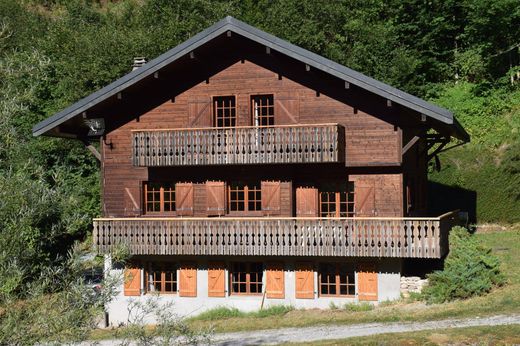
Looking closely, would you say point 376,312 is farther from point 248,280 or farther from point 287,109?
point 287,109

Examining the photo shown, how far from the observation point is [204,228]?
23641 millimetres

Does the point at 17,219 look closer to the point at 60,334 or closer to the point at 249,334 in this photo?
the point at 60,334

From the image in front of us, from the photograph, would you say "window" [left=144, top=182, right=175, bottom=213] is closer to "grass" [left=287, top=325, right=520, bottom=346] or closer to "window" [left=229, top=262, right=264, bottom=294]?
"window" [left=229, top=262, right=264, bottom=294]

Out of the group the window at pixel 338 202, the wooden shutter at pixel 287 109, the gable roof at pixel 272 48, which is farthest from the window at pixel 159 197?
the window at pixel 338 202

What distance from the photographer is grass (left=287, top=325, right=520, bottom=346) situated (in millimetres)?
15414

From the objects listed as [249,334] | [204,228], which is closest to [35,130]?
[204,228]

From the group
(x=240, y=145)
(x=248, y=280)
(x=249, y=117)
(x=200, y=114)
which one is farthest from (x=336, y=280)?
(x=200, y=114)

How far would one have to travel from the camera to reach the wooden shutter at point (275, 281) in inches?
928

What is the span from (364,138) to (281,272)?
18.5ft

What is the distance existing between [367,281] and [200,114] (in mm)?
8713

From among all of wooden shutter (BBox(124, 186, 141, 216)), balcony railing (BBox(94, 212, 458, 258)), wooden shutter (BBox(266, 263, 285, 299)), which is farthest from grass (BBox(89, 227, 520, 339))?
wooden shutter (BBox(124, 186, 141, 216))

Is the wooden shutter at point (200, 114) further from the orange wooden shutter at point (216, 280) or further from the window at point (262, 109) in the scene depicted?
the orange wooden shutter at point (216, 280)

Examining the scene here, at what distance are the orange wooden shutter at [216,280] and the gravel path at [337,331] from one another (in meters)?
4.24

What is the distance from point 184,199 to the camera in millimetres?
25031
